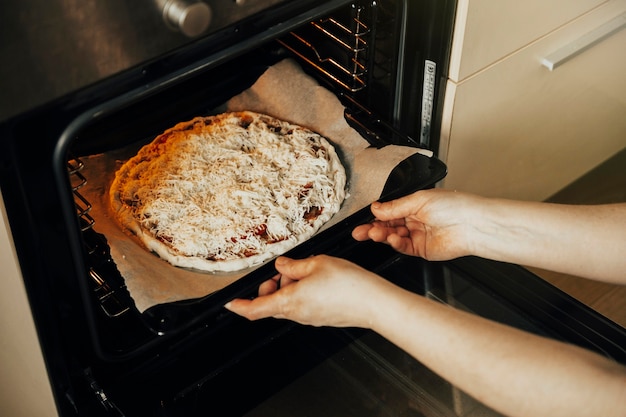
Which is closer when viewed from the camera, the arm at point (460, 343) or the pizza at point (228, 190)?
the arm at point (460, 343)

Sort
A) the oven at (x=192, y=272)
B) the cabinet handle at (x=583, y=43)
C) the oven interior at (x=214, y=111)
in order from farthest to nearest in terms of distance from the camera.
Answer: the cabinet handle at (x=583, y=43), the oven interior at (x=214, y=111), the oven at (x=192, y=272)

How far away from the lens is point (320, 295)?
0.93 m

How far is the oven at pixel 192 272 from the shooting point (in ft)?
2.40

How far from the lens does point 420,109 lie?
1.24 meters

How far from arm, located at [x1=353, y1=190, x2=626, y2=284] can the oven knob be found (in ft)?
1.37

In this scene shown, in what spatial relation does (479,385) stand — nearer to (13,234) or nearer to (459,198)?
(459,198)

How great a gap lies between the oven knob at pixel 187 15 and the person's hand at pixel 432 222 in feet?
1.37

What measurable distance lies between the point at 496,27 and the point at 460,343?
0.57 meters

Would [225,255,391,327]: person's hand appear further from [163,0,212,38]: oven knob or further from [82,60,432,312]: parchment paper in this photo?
[163,0,212,38]: oven knob

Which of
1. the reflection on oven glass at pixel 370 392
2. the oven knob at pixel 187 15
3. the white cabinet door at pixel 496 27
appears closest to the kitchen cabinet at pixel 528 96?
the white cabinet door at pixel 496 27

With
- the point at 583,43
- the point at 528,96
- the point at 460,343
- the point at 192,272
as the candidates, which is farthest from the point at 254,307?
the point at 583,43

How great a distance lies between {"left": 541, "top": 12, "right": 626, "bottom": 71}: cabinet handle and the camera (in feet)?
4.41

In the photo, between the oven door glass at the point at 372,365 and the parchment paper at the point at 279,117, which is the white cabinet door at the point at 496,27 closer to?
the parchment paper at the point at 279,117

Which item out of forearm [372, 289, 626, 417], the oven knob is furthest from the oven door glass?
the oven knob
